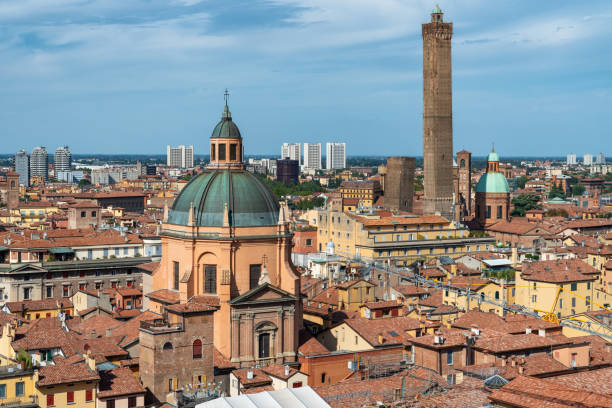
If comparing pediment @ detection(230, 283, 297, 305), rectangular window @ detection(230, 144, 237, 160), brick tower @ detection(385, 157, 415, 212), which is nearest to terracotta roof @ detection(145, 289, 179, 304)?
pediment @ detection(230, 283, 297, 305)

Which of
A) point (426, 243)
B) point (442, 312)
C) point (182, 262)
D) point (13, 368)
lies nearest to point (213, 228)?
point (182, 262)

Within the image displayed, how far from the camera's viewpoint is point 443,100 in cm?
9431

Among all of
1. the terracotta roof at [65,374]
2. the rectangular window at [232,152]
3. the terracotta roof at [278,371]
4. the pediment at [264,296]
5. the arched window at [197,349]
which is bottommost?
the terracotta roof at [278,371]

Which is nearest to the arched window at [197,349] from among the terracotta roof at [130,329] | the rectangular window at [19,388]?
the terracotta roof at [130,329]

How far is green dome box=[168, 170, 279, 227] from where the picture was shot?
37.8 m

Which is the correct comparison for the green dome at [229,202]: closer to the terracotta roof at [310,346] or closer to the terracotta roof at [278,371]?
the terracotta roof at [310,346]

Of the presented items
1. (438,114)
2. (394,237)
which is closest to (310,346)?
(394,237)

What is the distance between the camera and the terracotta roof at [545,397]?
2134 centimetres

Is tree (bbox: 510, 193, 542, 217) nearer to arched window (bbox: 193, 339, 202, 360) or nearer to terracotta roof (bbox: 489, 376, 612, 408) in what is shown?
arched window (bbox: 193, 339, 202, 360)

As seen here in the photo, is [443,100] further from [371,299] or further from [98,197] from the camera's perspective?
[98,197]

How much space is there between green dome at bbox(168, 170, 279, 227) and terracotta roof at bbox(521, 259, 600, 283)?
20.7 m

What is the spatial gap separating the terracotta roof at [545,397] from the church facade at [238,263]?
15.2 metres

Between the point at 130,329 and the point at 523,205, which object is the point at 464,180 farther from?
the point at 130,329

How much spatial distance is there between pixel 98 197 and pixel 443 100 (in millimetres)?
63767
